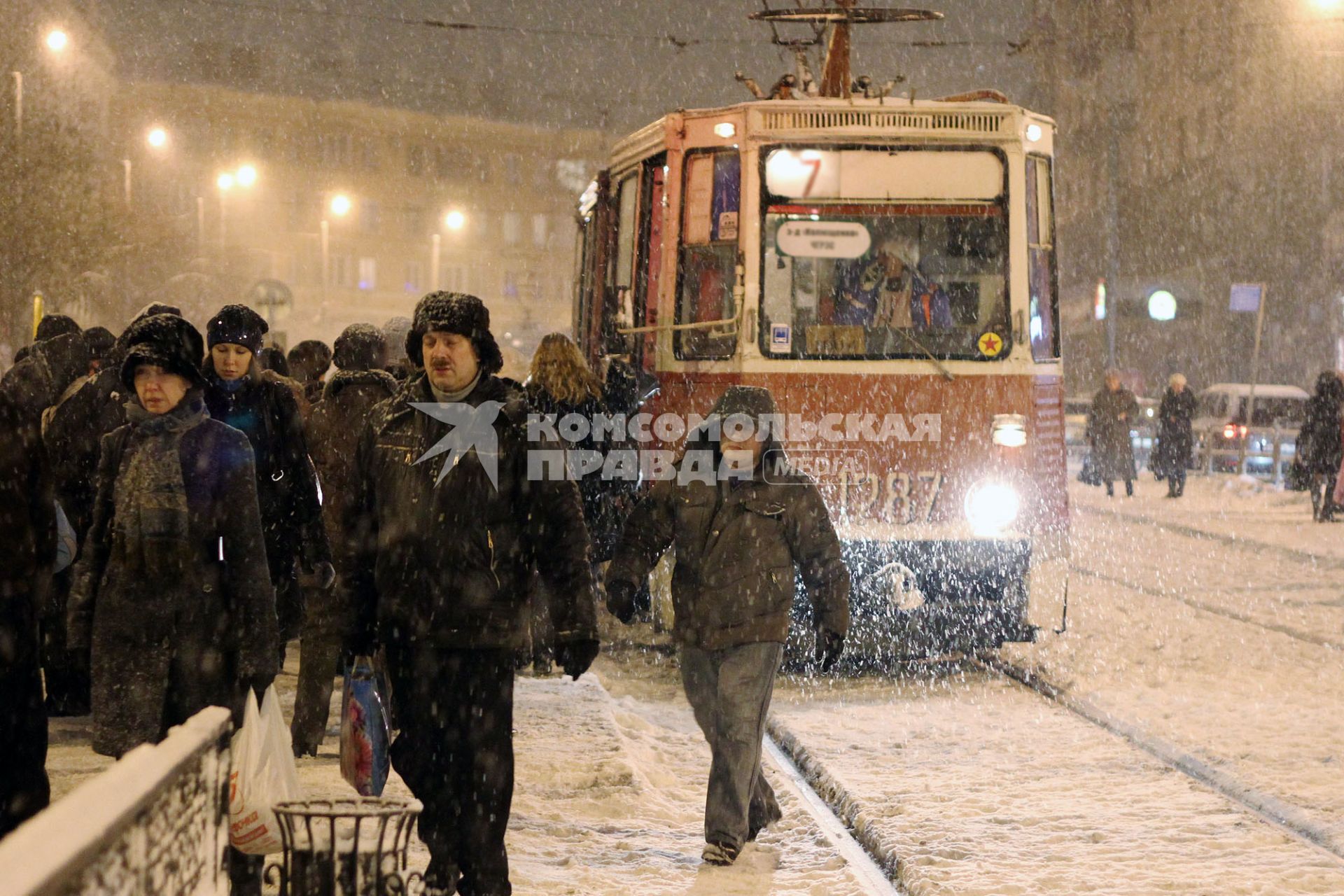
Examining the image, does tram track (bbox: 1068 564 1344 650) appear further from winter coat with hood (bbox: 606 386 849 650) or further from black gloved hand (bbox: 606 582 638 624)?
black gloved hand (bbox: 606 582 638 624)

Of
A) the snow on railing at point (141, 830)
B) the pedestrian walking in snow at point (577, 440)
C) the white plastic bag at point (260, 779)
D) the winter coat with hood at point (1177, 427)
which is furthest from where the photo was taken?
the winter coat with hood at point (1177, 427)

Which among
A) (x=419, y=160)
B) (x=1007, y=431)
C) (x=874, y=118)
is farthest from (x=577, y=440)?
(x=419, y=160)

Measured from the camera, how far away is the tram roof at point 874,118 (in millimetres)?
9141

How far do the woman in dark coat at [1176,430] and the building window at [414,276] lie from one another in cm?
6080

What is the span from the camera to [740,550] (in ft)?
18.0

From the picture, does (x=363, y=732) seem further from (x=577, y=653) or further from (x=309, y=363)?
(x=309, y=363)

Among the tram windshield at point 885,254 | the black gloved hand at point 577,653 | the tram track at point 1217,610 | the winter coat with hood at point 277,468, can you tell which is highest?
the tram windshield at point 885,254

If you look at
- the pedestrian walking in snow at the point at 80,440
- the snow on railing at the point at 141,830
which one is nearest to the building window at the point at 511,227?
the pedestrian walking in snow at the point at 80,440

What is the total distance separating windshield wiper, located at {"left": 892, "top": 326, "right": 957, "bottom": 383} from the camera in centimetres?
898

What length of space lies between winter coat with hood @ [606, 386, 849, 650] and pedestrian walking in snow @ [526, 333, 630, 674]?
2.51 metres

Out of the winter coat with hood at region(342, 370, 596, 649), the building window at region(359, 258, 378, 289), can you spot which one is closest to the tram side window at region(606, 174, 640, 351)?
the winter coat with hood at region(342, 370, 596, 649)

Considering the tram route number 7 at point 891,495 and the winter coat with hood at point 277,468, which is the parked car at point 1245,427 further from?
the winter coat with hood at point 277,468

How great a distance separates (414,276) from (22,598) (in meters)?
78.5

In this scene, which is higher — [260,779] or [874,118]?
[874,118]
